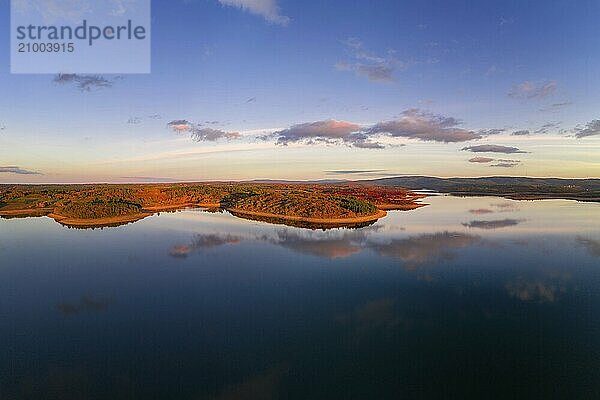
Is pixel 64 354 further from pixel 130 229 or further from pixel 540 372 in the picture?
pixel 130 229

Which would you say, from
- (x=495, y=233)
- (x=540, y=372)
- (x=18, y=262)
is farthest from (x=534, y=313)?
(x=18, y=262)

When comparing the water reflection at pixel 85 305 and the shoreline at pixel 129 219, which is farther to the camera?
the shoreline at pixel 129 219

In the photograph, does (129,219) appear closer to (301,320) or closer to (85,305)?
(85,305)

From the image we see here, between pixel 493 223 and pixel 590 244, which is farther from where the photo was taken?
pixel 493 223

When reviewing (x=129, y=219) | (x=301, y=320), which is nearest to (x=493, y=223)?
(x=301, y=320)

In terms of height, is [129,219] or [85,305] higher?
[129,219]

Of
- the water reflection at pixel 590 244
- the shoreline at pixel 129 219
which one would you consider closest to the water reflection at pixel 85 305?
the shoreline at pixel 129 219

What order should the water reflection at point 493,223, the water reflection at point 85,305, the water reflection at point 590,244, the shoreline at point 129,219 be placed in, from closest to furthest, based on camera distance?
the water reflection at point 85,305 → the water reflection at point 590,244 → the water reflection at point 493,223 → the shoreline at point 129,219

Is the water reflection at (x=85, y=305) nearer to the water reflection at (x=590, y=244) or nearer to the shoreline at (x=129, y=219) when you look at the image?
the shoreline at (x=129, y=219)
